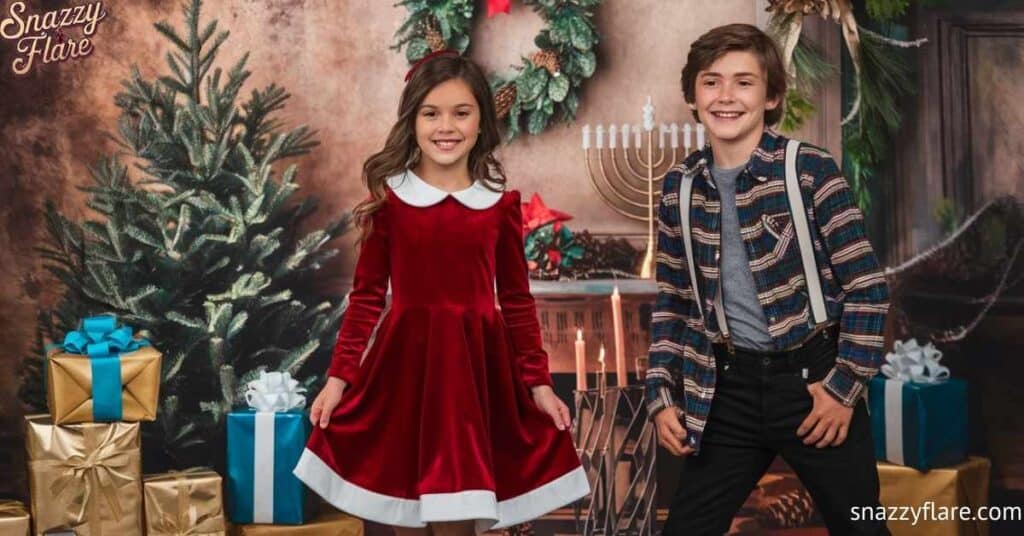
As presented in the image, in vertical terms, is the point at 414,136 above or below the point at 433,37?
below

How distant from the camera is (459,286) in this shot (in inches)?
102

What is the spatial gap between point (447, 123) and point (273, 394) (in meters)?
1.10

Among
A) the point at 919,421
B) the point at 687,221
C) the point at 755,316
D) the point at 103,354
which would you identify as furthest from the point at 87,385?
the point at 919,421

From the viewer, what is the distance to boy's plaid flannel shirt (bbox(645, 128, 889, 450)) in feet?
7.69

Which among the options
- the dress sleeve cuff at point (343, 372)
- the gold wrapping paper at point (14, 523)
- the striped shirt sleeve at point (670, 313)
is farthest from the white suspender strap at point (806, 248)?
the gold wrapping paper at point (14, 523)

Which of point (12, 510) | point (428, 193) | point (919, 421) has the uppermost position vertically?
point (428, 193)

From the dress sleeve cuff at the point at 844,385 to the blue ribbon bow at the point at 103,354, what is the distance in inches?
70.8

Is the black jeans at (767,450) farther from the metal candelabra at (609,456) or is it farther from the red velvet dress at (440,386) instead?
the metal candelabra at (609,456)

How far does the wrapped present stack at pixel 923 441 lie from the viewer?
336 centimetres

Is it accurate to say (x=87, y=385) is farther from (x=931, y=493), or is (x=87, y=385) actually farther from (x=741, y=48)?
(x=931, y=493)

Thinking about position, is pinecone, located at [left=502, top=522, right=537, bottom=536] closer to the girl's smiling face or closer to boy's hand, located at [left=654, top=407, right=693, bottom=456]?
boy's hand, located at [left=654, top=407, right=693, bottom=456]

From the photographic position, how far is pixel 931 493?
133 inches

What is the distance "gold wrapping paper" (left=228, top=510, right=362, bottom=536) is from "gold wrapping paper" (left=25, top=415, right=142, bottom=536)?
0.97 ft

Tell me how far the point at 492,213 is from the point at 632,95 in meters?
1.55
